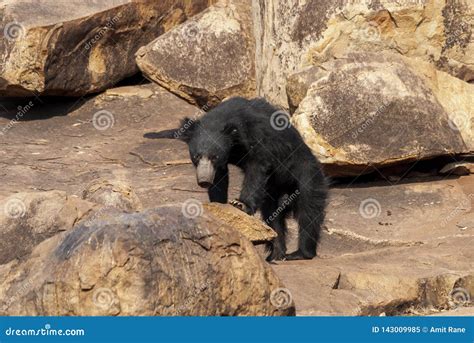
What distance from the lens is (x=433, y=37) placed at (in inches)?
489

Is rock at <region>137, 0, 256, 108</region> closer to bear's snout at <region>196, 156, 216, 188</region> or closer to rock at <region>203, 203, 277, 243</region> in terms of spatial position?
bear's snout at <region>196, 156, 216, 188</region>

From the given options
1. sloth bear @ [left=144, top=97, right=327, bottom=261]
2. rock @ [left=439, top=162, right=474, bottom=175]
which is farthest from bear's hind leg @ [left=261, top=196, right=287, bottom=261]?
rock @ [left=439, top=162, right=474, bottom=175]

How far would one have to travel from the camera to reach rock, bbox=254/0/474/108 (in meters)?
12.1

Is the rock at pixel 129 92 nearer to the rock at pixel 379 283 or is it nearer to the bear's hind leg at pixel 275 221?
the bear's hind leg at pixel 275 221

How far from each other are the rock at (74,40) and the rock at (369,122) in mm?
3755

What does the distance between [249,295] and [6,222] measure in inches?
100

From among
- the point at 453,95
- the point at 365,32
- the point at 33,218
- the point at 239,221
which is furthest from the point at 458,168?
the point at 33,218

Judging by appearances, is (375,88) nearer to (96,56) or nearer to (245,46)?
(245,46)

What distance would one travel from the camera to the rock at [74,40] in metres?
13.3

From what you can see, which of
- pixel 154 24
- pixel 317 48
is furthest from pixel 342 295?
pixel 154 24

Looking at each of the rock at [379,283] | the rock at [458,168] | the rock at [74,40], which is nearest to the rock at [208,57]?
the rock at [74,40]

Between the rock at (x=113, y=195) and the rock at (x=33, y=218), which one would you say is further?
the rock at (x=113, y=195)

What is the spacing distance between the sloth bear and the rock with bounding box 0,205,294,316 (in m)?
2.38

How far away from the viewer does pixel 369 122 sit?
11.5 meters
